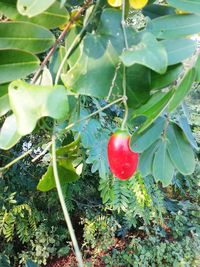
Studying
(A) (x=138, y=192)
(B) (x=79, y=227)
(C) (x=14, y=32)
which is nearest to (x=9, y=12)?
(C) (x=14, y=32)

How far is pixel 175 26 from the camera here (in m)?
0.40

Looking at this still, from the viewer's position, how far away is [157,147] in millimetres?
496

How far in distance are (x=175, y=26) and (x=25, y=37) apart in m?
0.15

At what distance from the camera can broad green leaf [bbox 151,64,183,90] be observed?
0.37m

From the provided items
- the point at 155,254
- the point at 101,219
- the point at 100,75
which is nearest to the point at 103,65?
the point at 100,75

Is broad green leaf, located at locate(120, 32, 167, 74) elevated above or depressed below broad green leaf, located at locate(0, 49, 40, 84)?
above

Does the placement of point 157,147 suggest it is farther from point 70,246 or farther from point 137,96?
point 70,246

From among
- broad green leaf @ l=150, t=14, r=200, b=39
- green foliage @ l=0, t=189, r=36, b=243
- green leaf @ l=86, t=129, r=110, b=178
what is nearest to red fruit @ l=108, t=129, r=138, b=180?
broad green leaf @ l=150, t=14, r=200, b=39

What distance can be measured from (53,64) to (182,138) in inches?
6.9

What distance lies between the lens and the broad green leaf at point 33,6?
1.01 feet

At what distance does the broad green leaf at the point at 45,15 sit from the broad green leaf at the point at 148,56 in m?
0.11

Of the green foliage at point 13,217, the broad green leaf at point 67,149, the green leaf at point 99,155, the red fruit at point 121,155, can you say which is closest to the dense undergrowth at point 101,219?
the green foliage at point 13,217

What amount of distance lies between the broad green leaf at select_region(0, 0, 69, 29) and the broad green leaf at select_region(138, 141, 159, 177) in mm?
182

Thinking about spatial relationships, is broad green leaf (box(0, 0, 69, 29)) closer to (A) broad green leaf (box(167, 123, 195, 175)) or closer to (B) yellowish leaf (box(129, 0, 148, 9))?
(B) yellowish leaf (box(129, 0, 148, 9))
